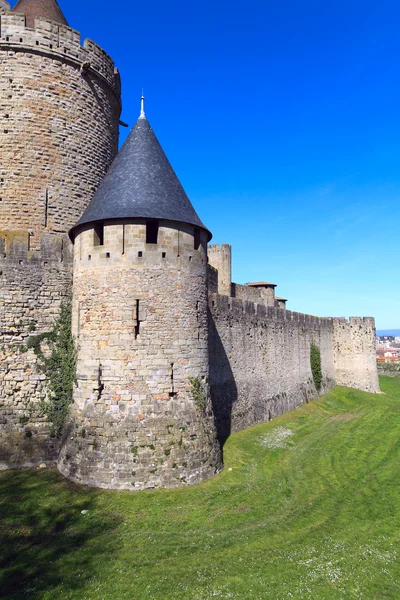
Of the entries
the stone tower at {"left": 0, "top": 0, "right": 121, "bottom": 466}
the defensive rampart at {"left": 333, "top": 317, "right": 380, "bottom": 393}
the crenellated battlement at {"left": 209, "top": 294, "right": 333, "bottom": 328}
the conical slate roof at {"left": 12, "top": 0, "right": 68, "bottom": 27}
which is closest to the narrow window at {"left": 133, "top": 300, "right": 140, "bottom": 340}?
the stone tower at {"left": 0, "top": 0, "right": 121, "bottom": 466}

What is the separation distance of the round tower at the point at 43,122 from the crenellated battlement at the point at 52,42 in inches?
1.1

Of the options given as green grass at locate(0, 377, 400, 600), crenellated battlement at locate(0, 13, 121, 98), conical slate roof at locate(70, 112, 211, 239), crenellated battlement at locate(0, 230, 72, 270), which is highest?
crenellated battlement at locate(0, 13, 121, 98)

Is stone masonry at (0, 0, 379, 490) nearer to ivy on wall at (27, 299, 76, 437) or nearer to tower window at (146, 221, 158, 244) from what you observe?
tower window at (146, 221, 158, 244)

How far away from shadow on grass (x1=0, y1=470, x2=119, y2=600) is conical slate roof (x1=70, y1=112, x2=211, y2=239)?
673 centimetres

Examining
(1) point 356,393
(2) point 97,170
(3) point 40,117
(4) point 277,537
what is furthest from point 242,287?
(4) point 277,537

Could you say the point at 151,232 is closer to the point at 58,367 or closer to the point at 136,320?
the point at 136,320

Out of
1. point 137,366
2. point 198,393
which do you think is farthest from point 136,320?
point 198,393

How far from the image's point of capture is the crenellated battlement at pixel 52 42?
1231 centimetres

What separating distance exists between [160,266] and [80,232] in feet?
8.84

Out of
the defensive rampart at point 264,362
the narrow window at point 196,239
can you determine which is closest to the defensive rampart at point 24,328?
the narrow window at point 196,239

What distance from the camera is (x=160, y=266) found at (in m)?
10.3

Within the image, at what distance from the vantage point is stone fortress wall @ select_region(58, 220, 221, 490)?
31.1ft

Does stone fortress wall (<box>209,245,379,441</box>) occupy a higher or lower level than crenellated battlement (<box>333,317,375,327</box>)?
lower

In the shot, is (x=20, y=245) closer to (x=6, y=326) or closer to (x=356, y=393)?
(x=6, y=326)
